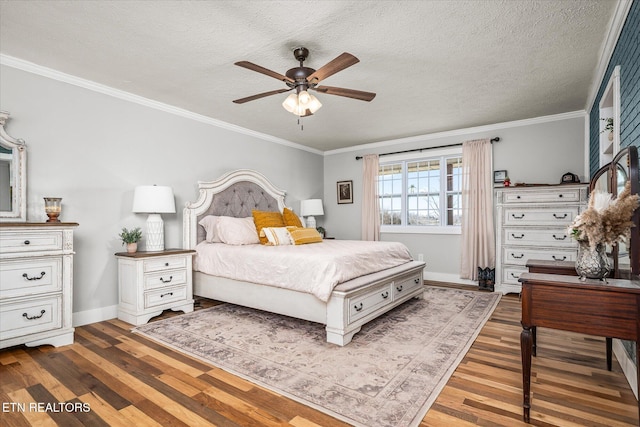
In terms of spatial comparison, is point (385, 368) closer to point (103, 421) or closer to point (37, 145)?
point (103, 421)

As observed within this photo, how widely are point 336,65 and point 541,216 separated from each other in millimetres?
3577

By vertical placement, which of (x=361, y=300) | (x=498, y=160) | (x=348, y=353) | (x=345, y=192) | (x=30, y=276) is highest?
(x=498, y=160)

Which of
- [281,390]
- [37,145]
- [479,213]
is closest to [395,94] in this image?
[479,213]

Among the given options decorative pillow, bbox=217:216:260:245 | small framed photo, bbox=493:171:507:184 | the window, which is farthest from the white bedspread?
small framed photo, bbox=493:171:507:184

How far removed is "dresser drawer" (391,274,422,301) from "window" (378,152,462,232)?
183cm

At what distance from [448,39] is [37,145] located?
12.4 feet

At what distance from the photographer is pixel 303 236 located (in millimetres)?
4109

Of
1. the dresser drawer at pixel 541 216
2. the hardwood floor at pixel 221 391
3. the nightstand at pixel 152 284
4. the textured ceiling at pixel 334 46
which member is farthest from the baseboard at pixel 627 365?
the nightstand at pixel 152 284

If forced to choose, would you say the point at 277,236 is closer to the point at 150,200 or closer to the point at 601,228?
the point at 150,200

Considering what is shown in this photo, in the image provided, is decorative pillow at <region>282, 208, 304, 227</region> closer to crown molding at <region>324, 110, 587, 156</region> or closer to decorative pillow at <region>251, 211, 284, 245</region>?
decorative pillow at <region>251, 211, 284, 245</region>

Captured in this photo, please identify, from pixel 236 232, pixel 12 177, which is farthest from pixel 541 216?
pixel 12 177

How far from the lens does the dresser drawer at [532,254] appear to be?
408cm

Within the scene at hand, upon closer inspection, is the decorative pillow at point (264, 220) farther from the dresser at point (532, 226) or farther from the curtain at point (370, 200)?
the dresser at point (532, 226)

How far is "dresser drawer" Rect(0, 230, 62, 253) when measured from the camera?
248 cm
